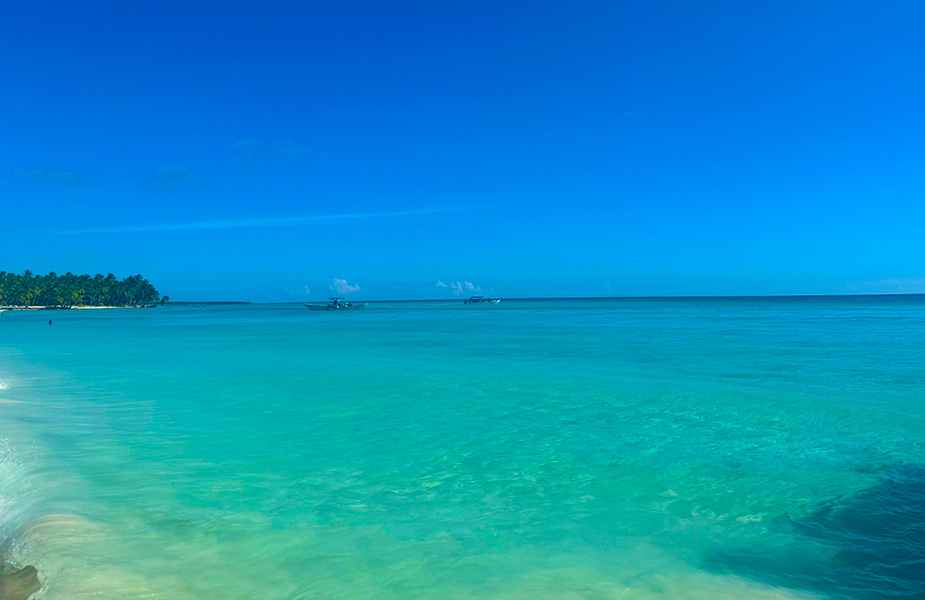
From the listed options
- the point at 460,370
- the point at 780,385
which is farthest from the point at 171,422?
the point at 780,385

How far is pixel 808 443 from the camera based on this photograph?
11094 millimetres

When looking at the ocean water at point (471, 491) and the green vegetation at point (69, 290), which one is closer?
the ocean water at point (471, 491)

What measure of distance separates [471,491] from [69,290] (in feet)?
597

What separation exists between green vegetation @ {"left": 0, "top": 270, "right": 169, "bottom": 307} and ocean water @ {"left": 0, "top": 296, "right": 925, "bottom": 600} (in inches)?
6341

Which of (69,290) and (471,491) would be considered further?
(69,290)

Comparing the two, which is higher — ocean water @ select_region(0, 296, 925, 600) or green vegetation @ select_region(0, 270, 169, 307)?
green vegetation @ select_region(0, 270, 169, 307)

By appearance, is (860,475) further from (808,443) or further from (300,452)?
(300,452)

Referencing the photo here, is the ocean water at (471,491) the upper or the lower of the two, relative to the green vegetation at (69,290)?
lower

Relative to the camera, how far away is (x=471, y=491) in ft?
27.7

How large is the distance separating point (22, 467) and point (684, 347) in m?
31.3

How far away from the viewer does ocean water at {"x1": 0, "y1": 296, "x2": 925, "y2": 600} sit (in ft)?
19.3

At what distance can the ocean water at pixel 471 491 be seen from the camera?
5891mm

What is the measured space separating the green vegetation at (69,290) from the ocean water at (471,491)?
161052mm

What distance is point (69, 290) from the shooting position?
Answer: 153m
